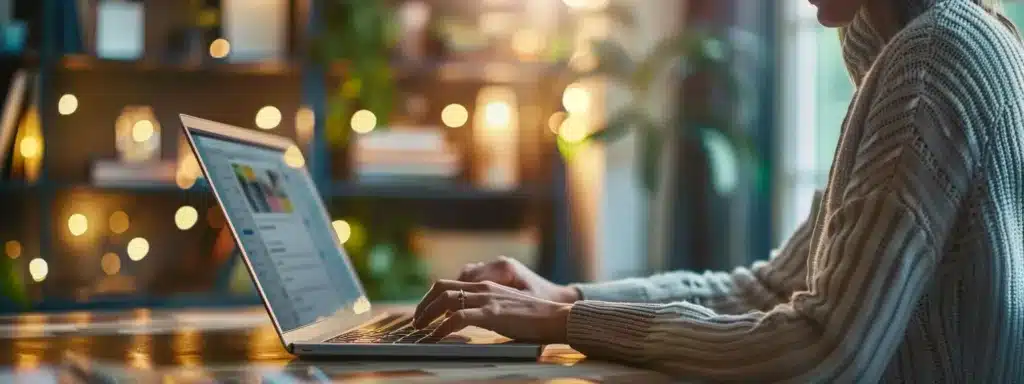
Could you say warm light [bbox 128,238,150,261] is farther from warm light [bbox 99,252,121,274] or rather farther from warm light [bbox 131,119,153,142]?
warm light [bbox 131,119,153,142]

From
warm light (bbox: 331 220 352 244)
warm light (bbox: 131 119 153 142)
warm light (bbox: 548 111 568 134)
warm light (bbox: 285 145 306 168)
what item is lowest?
warm light (bbox: 331 220 352 244)

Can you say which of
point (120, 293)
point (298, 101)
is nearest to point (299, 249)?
point (120, 293)

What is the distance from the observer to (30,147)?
144 inches

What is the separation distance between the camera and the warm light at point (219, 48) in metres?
3.85

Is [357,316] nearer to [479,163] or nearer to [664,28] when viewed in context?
[479,163]

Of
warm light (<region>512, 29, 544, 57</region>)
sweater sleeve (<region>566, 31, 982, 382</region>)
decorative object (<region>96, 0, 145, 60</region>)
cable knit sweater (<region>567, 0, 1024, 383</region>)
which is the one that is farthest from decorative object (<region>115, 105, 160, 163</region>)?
sweater sleeve (<region>566, 31, 982, 382</region>)

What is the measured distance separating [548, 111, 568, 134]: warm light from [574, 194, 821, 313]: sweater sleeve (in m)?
2.42

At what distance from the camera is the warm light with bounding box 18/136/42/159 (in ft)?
12.0

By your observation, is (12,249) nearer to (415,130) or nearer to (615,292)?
(415,130)

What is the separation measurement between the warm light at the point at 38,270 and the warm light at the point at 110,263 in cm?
28

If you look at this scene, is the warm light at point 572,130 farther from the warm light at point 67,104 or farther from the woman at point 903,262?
the woman at point 903,262

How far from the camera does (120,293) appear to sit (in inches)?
146

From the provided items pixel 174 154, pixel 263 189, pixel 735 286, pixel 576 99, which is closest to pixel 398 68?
pixel 576 99

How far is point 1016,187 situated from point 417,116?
3.29m
